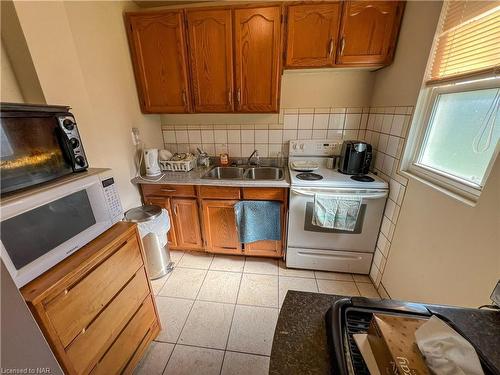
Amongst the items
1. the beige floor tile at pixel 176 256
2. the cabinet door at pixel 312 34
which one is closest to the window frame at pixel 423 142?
the cabinet door at pixel 312 34

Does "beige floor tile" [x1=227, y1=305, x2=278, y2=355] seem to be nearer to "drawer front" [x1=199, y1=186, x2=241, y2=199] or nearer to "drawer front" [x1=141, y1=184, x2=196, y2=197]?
"drawer front" [x1=199, y1=186, x2=241, y2=199]

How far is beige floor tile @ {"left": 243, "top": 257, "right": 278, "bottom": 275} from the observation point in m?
1.99

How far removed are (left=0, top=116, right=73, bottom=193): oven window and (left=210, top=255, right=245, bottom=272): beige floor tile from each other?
4.86ft

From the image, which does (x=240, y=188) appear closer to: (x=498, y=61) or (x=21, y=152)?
(x=21, y=152)

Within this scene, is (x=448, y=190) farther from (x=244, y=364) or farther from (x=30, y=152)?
(x=30, y=152)

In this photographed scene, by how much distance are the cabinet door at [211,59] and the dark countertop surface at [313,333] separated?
1653mm

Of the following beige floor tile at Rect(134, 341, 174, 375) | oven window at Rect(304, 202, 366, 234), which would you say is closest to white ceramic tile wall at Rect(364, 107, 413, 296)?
oven window at Rect(304, 202, 366, 234)

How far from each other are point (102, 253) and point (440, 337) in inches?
45.8

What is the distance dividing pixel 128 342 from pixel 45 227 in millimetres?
757

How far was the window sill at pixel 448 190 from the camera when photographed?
1.00 meters

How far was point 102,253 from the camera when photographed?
928 millimetres

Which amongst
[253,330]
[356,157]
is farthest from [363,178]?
[253,330]

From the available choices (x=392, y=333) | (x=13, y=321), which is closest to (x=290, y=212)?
(x=392, y=333)

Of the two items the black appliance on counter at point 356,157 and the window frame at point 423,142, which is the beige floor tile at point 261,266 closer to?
the black appliance on counter at point 356,157
